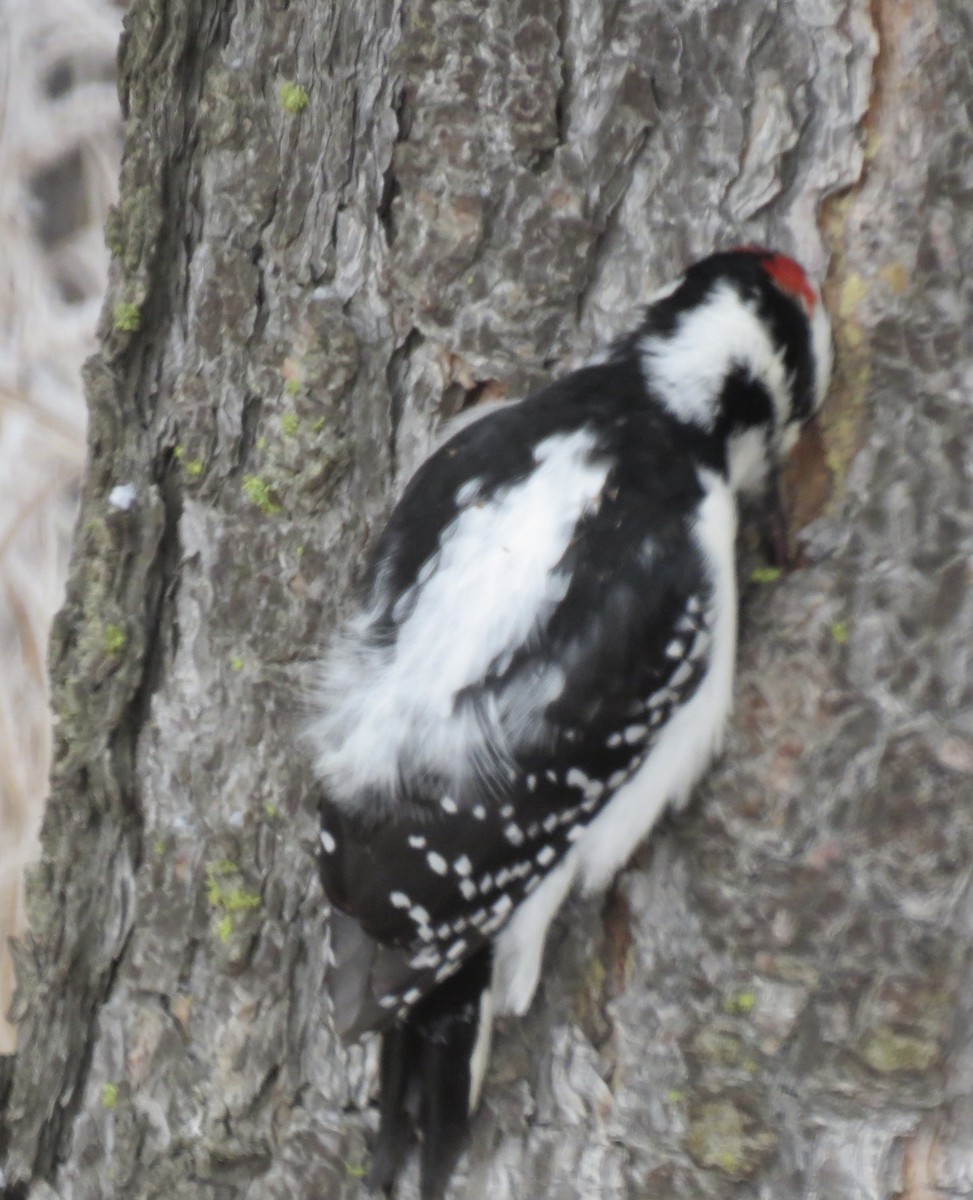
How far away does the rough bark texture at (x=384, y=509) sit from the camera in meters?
1.40

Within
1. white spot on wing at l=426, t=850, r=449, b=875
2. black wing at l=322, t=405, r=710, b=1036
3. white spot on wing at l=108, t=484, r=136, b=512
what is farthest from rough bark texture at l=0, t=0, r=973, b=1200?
white spot on wing at l=426, t=850, r=449, b=875

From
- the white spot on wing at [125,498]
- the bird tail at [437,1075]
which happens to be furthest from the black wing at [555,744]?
the white spot on wing at [125,498]

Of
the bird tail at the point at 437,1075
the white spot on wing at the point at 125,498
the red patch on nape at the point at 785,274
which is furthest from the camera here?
the white spot on wing at the point at 125,498

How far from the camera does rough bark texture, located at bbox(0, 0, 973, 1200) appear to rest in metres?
1.40

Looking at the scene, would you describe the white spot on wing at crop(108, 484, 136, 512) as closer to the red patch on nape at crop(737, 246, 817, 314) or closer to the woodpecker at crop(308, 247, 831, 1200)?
→ the woodpecker at crop(308, 247, 831, 1200)

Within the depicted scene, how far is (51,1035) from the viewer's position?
1822 millimetres

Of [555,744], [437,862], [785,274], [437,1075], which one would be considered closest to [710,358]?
[785,274]

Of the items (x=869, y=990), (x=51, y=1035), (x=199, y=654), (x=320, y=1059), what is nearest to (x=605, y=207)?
(x=199, y=654)

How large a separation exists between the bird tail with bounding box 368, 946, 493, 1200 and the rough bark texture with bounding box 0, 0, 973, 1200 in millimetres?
41

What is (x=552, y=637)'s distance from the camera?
55.7 inches

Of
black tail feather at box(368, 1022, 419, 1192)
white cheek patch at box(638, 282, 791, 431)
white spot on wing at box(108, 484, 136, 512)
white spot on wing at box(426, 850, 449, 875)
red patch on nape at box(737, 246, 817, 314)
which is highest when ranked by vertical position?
red patch on nape at box(737, 246, 817, 314)

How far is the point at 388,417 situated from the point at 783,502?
51 centimetres

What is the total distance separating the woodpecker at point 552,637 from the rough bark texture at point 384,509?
8 centimetres

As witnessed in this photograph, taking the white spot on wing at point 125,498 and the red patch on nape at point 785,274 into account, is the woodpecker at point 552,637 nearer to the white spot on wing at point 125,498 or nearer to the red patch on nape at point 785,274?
the red patch on nape at point 785,274
